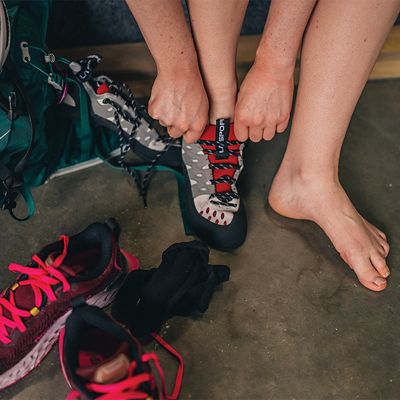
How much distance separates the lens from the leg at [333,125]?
79cm

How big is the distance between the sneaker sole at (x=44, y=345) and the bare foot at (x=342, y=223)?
353 millimetres

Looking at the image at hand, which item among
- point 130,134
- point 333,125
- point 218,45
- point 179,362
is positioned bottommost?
point 179,362

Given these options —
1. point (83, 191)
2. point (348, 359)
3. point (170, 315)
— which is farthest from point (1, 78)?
point (348, 359)

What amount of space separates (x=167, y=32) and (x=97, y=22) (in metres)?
0.41

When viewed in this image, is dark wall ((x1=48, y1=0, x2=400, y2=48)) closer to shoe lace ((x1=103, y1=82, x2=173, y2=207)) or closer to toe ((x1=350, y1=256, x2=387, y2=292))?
shoe lace ((x1=103, y1=82, x2=173, y2=207))

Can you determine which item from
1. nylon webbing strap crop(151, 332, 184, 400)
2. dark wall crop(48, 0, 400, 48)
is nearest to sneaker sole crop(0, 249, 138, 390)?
nylon webbing strap crop(151, 332, 184, 400)

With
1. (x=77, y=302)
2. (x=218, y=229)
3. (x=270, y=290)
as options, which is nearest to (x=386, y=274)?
(x=270, y=290)

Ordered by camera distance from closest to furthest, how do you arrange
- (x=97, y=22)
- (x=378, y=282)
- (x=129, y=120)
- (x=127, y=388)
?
(x=127, y=388)
(x=378, y=282)
(x=129, y=120)
(x=97, y=22)

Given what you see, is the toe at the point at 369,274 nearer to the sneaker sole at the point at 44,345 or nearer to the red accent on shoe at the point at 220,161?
the red accent on shoe at the point at 220,161

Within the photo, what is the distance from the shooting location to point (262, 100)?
0.90 metres

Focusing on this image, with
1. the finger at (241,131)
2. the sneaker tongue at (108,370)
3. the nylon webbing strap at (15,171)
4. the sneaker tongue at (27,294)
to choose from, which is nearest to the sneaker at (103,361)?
the sneaker tongue at (108,370)

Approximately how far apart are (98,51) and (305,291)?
27.8 inches

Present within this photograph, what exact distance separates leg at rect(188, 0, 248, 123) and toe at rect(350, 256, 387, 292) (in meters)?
0.35

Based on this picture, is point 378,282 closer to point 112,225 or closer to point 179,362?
point 179,362
